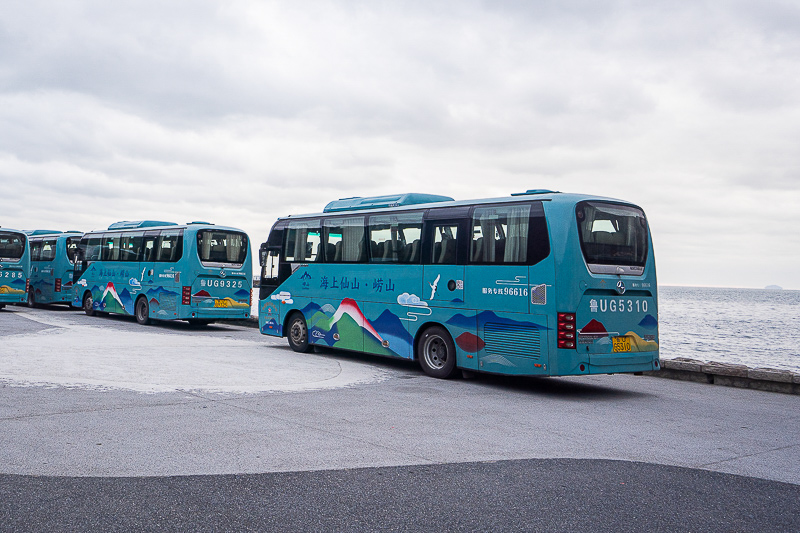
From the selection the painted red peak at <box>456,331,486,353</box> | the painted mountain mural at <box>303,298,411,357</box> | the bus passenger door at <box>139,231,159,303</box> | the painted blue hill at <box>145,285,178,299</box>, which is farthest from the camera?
the bus passenger door at <box>139,231,159,303</box>

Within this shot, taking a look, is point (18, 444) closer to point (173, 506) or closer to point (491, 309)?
point (173, 506)

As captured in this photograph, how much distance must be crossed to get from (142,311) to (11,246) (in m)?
7.47

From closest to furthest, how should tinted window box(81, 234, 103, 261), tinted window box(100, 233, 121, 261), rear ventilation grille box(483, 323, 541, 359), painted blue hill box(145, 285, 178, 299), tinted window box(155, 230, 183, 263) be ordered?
rear ventilation grille box(483, 323, 541, 359), tinted window box(155, 230, 183, 263), painted blue hill box(145, 285, 178, 299), tinted window box(100, 233, 121, 261), tinted window box(81, 234, 103, 261)

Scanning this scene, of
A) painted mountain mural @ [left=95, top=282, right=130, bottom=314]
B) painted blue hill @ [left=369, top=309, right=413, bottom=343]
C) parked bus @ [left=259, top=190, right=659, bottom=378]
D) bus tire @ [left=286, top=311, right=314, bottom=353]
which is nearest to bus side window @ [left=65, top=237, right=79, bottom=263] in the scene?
painted mountain mural @ [left=95, top=282, right=130, bottom=314]

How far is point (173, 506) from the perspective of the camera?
480 centimetres

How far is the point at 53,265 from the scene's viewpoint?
30141 mm

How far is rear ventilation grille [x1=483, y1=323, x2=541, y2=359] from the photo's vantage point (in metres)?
10.7

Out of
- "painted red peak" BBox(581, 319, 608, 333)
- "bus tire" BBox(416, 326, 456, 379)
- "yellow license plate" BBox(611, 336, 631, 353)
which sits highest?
"painted red peak" BBox(581, 319, 608, 333)

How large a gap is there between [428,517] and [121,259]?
21.9 metres

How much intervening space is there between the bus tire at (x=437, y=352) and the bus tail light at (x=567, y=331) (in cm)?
221

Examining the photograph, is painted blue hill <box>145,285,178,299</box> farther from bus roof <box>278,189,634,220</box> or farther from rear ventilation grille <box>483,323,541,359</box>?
rear ventilation grille <box>483,323,541,359</box>

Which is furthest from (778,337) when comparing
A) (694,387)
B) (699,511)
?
(699,511)

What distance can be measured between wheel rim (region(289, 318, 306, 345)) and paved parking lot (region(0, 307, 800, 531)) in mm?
3782

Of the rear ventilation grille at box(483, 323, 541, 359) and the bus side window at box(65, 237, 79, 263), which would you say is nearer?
the rear ventilation grille at box(483, 323, 541, 359)
